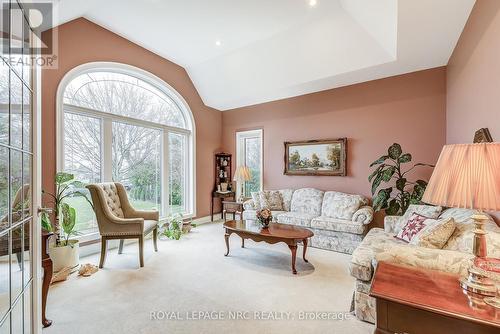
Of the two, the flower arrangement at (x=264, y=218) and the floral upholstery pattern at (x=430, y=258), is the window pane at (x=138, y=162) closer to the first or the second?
the flower arrangement at (x=264, y=218)

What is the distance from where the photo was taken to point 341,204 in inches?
169

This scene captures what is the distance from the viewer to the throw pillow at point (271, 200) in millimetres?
5035

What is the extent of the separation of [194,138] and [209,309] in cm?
404

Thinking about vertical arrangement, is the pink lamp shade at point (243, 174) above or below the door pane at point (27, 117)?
below

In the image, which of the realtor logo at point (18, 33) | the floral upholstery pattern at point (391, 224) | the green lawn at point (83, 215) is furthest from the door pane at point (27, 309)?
the floral upholstery pattern at point (391, 224)

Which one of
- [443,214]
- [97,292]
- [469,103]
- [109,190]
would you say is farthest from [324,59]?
[97,292]

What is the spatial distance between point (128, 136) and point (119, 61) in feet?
4.26

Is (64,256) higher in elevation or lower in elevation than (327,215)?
lower

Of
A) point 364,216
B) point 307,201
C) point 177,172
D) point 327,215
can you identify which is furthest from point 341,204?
point 177,172

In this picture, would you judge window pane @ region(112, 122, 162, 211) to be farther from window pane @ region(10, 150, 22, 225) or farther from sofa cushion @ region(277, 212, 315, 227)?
window pane @ region(10, 150, 22, 225)

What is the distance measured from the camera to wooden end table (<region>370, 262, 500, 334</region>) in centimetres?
102

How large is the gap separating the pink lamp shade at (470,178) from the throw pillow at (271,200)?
153 inches

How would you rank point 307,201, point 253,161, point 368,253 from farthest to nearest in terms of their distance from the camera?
1. point 253,161
2. point 307,201
3. point 368,253

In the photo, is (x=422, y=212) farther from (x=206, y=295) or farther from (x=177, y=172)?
(x=177, y=172)
